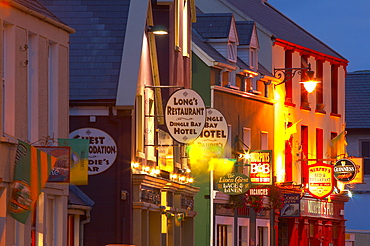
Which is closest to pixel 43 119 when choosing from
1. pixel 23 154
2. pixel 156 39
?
pixel 23 154

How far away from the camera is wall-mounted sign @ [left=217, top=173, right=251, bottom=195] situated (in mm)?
37250

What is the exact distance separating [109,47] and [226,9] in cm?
2011

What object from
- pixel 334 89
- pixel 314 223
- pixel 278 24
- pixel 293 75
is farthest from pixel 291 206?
pixel 278 24

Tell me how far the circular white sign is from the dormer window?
15506mm

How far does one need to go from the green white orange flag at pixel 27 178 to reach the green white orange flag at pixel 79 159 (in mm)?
2675

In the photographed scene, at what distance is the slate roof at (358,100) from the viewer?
57.6 m

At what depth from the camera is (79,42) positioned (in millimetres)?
27672

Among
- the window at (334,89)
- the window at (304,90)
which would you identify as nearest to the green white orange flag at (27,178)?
the window at (304,90)

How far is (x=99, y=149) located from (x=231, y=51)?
53.2 ft

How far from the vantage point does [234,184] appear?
37.4 m

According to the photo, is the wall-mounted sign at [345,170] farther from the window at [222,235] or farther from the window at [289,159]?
the window at [222,235]

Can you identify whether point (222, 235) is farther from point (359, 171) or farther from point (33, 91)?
point (33, 91)

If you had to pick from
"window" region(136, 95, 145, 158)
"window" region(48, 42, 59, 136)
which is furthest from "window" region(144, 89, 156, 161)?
"window" region(48, 42, 59, 136)

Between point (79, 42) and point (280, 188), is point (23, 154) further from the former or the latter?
point (280, 188)
